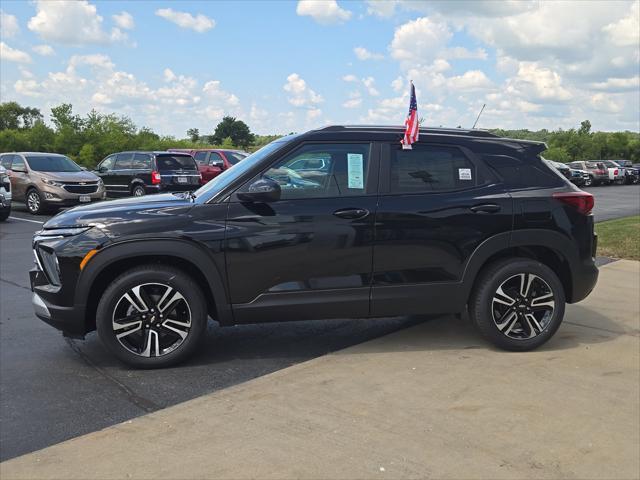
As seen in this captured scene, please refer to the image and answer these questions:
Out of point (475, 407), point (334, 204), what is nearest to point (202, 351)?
point (334, 204)

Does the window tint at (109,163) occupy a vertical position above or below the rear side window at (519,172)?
above

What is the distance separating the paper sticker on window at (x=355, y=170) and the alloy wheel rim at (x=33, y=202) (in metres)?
14.2

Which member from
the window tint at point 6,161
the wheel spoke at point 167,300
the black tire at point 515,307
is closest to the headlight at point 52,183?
the window tint at point 6,161

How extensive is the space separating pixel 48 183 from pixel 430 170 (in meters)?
14.2

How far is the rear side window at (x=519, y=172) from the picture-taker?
16.1 ft

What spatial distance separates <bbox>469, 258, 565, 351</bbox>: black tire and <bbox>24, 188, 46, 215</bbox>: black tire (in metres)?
14.6

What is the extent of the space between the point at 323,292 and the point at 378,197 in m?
0.86

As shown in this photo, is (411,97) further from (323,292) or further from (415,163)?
(323,292)

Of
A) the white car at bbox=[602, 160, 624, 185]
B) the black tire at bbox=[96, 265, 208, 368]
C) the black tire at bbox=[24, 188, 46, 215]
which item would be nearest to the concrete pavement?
the black tire at bbox=[96, 265, 208, 368]

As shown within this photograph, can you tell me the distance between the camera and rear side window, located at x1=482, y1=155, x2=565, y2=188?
194 inches

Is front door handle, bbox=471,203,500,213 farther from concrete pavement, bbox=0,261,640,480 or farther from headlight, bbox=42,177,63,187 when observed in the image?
headlight, bbox=42,177,63,187

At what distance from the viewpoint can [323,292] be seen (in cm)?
459

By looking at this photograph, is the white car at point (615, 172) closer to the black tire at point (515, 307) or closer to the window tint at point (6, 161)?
the window tint at point (6, 161)

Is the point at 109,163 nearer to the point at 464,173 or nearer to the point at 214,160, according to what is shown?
the point at 214,160
